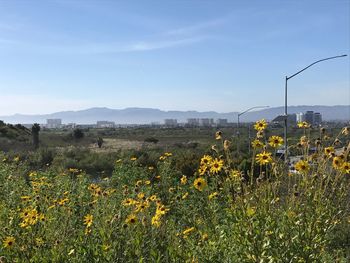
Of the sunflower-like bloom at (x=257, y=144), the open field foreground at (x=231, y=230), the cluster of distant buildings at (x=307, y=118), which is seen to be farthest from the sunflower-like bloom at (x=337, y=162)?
the cluster of distant buildings at (x=307, y=118)

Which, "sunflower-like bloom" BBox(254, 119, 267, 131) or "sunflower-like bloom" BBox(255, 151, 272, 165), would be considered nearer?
"sunflower-like bloom" BBox(255, 151, 272, 165)

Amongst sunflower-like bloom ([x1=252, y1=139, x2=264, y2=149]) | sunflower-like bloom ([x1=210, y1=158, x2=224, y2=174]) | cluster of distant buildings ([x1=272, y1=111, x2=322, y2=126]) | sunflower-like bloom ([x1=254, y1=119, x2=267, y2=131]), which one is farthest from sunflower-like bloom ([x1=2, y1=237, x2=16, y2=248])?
cluster of distant buildings ([x1=272, y1=111, x2=322, y2=126])

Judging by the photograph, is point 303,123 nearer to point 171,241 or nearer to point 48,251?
point 171,241

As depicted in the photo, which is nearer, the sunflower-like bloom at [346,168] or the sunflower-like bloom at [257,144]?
the sunflower-like bloom at [346,168]

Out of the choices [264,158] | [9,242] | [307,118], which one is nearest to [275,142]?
[264,158]

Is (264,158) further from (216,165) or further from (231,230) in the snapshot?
(231,230)

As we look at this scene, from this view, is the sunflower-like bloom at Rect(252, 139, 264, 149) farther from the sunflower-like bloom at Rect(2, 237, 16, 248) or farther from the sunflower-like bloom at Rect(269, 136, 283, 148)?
the sunflower-like bloom at Rect(2, 237, 16, 248)

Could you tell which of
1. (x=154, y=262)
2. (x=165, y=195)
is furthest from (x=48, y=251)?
(x=165, y=195)

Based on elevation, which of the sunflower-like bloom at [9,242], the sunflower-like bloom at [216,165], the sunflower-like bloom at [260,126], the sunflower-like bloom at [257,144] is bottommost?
the sunflower-like bloom at [9,242]

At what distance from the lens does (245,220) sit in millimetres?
4277

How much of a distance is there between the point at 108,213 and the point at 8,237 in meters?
1.22

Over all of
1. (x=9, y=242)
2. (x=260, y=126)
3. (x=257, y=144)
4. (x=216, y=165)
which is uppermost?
(x=260, y=126)

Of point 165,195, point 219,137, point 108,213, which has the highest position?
point 219,137

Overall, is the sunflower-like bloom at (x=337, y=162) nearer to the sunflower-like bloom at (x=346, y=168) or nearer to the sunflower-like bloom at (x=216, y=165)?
the sunflower-like bloom at (x=346, y=168)
